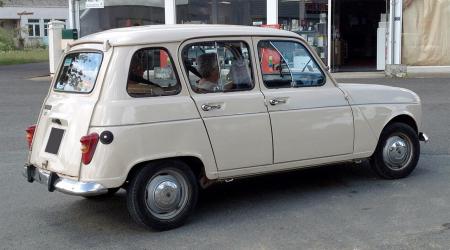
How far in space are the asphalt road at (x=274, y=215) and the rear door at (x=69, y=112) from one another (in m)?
0.61

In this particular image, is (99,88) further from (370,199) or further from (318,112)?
(370,199)

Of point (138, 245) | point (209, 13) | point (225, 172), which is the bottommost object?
point (138, 245)

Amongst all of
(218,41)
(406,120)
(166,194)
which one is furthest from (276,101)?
(406,120)

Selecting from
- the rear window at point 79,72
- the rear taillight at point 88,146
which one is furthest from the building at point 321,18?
the rear taillight at point 88,146

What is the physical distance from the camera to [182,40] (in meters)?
5.64

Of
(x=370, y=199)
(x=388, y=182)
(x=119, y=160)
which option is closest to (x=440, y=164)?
(x=388, y=182)

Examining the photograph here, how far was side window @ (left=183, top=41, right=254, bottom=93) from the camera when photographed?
5.70m

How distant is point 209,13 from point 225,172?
15670mm

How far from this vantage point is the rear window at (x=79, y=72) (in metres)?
5.52

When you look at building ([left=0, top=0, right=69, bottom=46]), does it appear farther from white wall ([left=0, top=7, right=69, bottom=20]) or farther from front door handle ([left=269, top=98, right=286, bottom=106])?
front door handle ([left=269, top=98, right=286, bottom=106])

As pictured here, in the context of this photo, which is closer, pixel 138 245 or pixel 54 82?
pixel 138 245

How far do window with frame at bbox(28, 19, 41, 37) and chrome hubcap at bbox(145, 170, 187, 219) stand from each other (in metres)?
68.9

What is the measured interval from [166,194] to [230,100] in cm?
103

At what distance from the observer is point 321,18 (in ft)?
66.4
